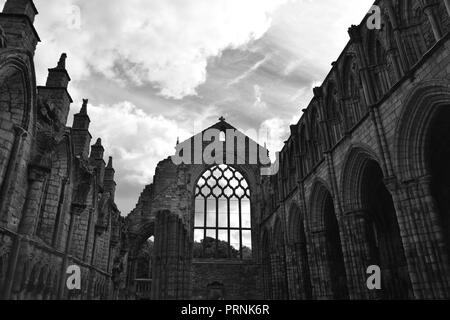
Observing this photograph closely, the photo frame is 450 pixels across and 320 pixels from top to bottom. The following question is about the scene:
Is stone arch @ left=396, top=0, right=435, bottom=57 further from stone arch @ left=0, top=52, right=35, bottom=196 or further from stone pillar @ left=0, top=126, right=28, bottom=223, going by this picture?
stone pillar @ left=0, top=126, right=28, bottom=223

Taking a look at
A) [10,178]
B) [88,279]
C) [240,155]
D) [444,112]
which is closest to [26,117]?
[10,178]

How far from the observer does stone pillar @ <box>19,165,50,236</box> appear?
7355mm

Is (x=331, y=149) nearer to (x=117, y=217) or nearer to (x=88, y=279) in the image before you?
(x=88, y=279)

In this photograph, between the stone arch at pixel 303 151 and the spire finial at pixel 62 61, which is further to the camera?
the stone arch at pixel 303 151

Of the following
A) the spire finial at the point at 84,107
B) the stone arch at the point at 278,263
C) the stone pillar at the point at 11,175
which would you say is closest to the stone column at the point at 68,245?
the stone pillar at the point at 11,175

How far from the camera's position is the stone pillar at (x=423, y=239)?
6836mm

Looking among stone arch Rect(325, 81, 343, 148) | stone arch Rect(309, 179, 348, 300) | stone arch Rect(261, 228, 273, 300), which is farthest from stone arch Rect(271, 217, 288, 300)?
stone arch Rect(325, 81, 343, 148)

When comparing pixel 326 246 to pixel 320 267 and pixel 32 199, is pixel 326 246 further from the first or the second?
pixel 32 199

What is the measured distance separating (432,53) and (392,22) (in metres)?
1.92

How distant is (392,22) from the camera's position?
328 inches

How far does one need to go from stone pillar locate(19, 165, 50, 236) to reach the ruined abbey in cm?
2

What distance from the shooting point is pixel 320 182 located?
42.3ft

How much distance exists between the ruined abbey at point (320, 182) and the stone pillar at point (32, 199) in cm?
2

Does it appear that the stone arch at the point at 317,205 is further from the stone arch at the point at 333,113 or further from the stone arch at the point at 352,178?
the stone arch at the point at 352,178
